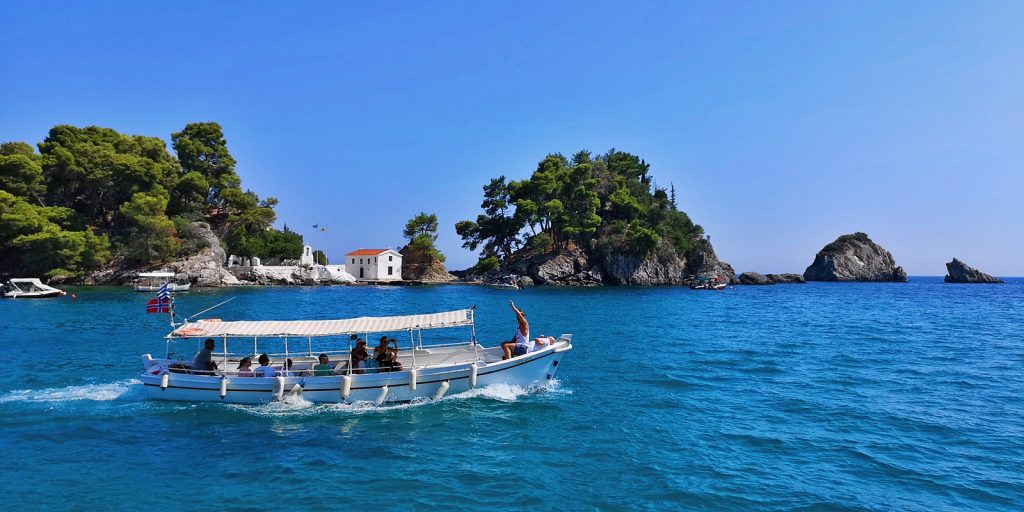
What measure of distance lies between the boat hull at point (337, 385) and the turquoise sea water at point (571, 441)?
0.35 m

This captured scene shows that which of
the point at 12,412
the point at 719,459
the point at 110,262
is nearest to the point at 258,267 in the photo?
the point at 110,262

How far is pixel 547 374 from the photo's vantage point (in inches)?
685

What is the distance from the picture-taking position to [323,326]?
16.7m

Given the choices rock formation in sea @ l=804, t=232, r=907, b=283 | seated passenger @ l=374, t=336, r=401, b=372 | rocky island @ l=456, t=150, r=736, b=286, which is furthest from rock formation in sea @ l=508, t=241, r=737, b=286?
seated passenger @ l=374, t=336, r=401, b=372

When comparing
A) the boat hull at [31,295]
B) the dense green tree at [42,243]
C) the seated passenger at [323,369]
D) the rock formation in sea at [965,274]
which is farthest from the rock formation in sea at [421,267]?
the rock formation in sea at [965,274]

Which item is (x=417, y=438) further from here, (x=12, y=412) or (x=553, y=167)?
(x=553, y=167)

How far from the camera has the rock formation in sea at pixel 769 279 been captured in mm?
110625

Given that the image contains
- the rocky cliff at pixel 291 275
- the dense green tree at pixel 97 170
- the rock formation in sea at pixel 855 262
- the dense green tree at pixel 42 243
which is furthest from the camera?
the rock formation in sea at pixel 855 262

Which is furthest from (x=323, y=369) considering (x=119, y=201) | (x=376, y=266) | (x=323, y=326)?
(x=376, y=266)

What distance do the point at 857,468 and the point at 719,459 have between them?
2753mm

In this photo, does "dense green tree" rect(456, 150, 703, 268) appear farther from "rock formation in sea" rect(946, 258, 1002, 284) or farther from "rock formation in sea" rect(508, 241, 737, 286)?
"rock formation in sea" rect(946, 258, 1002, 284)

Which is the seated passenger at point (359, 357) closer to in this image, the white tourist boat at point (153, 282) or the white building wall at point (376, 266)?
the white tourist boat at point (153, 282)

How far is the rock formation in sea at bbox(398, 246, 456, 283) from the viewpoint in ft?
336

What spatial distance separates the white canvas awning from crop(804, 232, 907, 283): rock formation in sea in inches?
5483
